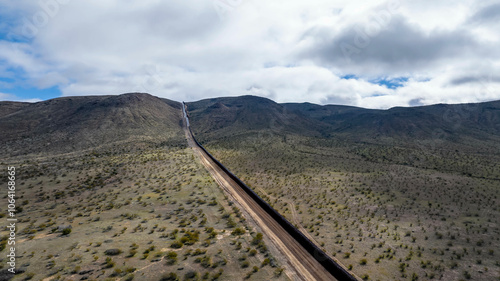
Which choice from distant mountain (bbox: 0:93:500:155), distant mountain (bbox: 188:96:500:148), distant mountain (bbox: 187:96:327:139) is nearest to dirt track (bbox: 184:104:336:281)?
distant mountain (bbox: 0:93:500:155)

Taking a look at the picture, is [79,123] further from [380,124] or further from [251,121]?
[380,124]

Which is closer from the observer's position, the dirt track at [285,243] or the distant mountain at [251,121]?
the dirt track at [285,243]

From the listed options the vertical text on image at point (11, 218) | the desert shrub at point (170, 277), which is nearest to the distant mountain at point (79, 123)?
the vertical text on image at point (11, 218)

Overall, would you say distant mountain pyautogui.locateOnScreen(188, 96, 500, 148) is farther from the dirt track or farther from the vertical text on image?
the dirt track

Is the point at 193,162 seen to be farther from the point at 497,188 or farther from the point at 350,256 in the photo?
the point at 497,188

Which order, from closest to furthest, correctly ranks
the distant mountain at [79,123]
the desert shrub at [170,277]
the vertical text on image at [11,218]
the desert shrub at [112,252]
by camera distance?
the desert shrub at [170,277] < the vertical text on image at [11,218] < the desert shrub at [112,252] < the distant mountain at [79,123]

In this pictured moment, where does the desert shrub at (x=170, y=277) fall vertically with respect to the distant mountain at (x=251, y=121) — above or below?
below

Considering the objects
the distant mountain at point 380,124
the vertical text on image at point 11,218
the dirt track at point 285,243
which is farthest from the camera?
the distant mountain at point 380,124

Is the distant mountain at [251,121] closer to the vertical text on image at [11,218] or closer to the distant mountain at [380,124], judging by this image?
the distant mountain at [380,124]
